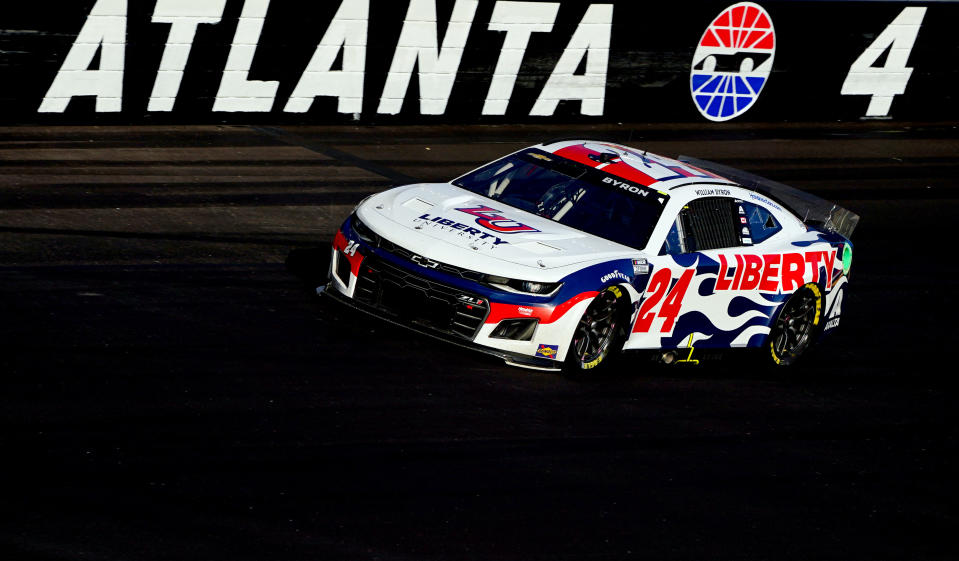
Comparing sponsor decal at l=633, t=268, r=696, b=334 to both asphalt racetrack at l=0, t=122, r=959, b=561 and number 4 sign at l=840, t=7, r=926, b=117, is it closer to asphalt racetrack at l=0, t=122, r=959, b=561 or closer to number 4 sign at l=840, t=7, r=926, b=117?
asphalt racetrack at l=0, t=122, r=959, b=561

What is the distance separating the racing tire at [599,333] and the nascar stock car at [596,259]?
0.01 m

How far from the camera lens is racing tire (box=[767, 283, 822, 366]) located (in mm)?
10875

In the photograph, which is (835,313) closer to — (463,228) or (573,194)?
(573,194)

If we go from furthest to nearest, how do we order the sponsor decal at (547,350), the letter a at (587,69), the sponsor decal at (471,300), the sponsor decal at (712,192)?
1. the letter a at (587,69)
2. the sponsor decal at (712,192)
3. the sponsor decal at (547,350)
4. the sponsor decal at (471,300)

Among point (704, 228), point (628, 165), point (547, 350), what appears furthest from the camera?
point (628, 165)

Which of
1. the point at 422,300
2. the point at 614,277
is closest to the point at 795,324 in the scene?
the point at 614,277

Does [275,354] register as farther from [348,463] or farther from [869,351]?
[869,351]

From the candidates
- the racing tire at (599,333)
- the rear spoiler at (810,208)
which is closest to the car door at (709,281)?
the racing tire at (599,333)

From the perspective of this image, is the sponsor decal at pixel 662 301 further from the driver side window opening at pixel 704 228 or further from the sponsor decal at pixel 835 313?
the sponsor decal at pixel 835 313

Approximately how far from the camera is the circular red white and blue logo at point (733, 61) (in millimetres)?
20375

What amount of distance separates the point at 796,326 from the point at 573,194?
2.18 m

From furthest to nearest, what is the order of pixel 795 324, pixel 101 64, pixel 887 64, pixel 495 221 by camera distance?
pixel 887 64 → pixel 101 64 → pixel 795 324 → pixel 495 221

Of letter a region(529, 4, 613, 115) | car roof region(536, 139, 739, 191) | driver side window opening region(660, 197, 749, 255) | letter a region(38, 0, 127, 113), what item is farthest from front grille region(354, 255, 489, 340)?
letter a region(529, 4, 613, 115)

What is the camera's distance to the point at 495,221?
9.85 m
